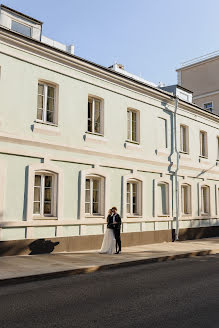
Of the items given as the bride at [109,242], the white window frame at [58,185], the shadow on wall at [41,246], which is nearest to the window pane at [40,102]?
the white window frame at [58,185]

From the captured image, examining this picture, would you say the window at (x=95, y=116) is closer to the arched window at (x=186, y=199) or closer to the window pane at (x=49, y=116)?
the window pane at (x=49, y=116)

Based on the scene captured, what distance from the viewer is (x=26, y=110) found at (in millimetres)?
11727

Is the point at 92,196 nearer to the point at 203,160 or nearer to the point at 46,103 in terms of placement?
the point at 46,103

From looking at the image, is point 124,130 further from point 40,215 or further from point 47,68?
point 40,215

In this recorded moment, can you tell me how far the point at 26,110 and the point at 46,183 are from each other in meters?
2.62

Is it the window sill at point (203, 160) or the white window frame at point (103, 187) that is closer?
the white window frame at point (103, 187)

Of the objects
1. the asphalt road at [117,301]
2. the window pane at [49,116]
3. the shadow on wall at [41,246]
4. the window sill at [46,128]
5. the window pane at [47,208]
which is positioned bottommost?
the asphalt road at [117,301]

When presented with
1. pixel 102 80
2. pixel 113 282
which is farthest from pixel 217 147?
pixel 113 282

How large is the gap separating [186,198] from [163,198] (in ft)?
7.85

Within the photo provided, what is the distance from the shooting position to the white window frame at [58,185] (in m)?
11.4

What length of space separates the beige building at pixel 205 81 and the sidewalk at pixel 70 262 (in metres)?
16.5

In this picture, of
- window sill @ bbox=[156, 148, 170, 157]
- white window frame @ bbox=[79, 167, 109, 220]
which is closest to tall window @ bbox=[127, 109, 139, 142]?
window sill @ bbox=[156, 148, 170, 157]

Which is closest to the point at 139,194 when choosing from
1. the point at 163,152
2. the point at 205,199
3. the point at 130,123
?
the point at 163,152

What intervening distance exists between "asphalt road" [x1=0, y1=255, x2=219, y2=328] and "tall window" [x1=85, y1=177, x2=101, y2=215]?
471cm
